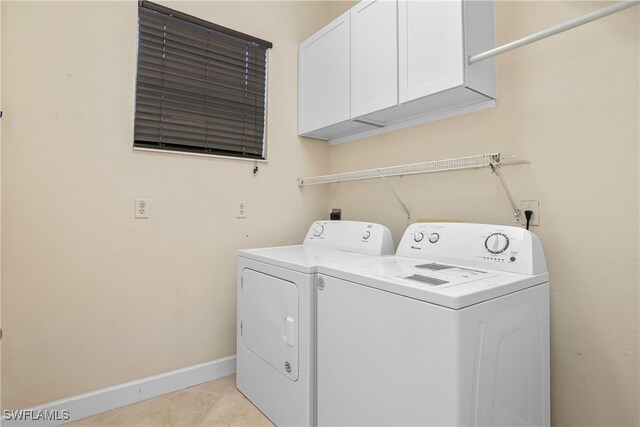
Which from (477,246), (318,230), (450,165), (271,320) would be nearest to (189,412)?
(271,320)

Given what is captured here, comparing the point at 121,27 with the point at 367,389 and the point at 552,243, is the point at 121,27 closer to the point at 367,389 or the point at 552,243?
the point at 367,389

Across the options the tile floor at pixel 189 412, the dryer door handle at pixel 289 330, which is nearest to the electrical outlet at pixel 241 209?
the dryer door handle at pixel 289 330

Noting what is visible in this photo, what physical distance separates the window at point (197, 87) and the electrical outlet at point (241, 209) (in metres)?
0.32

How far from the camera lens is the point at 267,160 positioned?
2.34 m

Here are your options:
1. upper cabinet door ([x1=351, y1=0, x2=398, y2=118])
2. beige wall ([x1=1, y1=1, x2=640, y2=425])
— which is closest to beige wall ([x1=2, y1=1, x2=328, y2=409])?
beige wall ([x1=1, y1=1, x2=640, y2=425])

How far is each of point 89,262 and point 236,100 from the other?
50.8 inches

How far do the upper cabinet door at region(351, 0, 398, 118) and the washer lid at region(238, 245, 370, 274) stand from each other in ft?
2.69

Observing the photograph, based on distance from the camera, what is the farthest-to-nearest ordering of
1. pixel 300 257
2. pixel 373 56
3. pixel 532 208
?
pixel 373 56, pixel 300 257, pixel 532 208

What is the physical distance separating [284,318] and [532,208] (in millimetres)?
1224

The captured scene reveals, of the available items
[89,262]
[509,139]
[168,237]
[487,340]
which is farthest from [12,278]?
[509,139]

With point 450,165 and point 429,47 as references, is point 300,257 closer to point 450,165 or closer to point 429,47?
point 450,165

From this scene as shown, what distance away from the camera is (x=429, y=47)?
1.58 metres

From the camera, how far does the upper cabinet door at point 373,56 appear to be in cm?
176

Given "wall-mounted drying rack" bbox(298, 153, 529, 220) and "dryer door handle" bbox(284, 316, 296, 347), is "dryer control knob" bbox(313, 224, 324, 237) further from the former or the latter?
"dryer door handle" bbox(284, 316, 296, 347)
